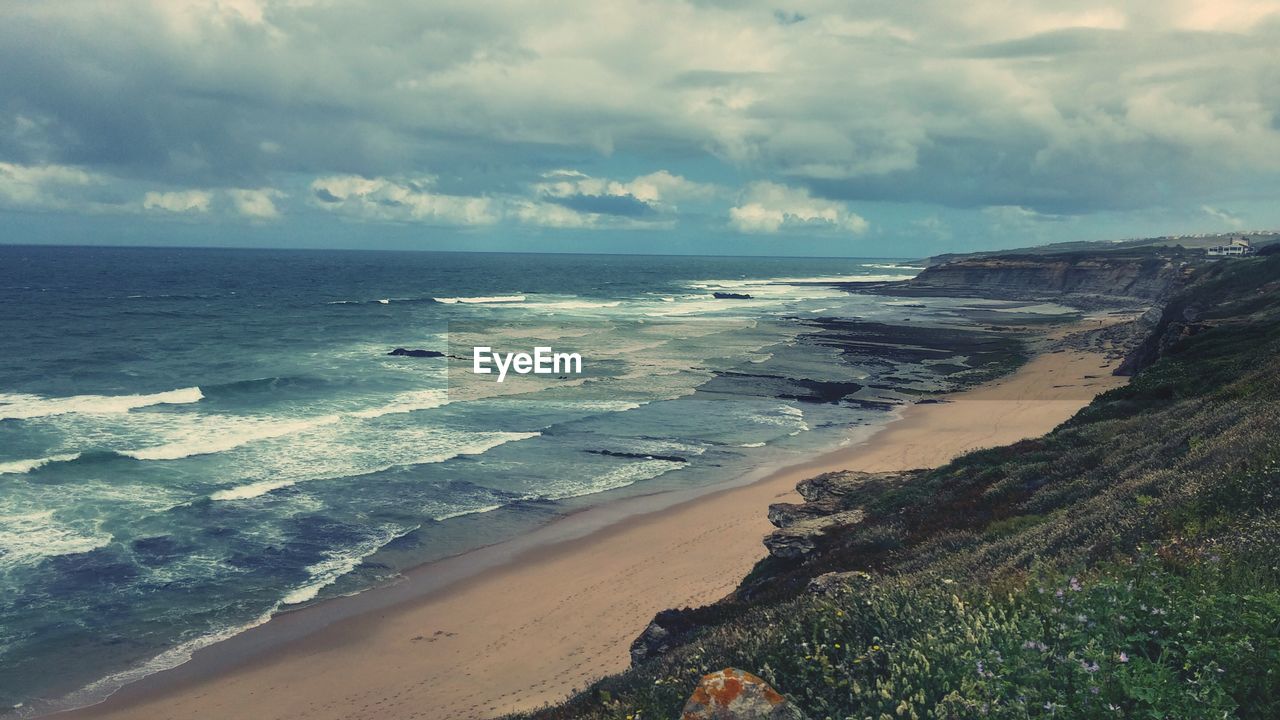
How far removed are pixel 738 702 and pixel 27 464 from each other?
32.0m

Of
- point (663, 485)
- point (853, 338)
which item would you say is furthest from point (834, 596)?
point (853, 338)

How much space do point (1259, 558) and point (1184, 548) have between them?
30.0 inches

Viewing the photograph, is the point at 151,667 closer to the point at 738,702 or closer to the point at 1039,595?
the point at 738,702

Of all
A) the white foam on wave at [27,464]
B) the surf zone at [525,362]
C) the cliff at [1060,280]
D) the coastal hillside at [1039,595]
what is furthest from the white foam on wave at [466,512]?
the cliff at [1060,280]

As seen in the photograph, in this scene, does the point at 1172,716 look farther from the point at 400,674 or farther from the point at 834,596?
the point at 400,674

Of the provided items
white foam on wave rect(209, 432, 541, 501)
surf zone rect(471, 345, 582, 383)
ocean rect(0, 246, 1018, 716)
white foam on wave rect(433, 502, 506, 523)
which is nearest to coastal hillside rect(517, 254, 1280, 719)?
white foam on wave rect(433, 502, 506, 523)

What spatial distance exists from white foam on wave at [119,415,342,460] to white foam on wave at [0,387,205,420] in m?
6.40

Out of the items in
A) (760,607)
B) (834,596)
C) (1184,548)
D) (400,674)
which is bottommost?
(400,674)

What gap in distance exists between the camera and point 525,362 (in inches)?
2196

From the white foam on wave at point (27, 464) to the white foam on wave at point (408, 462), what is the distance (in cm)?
770

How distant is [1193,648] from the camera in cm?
534

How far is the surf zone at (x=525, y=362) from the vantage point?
51.9 m

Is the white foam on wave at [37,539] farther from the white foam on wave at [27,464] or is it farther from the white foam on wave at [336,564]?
the white foam on wave at [336,564]

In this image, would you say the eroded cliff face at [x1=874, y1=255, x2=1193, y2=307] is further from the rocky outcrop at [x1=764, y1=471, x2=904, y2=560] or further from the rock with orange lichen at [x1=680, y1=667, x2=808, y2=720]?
the rock with orange lichen at [x1=680, y1=667, x2=808, y2=720]
